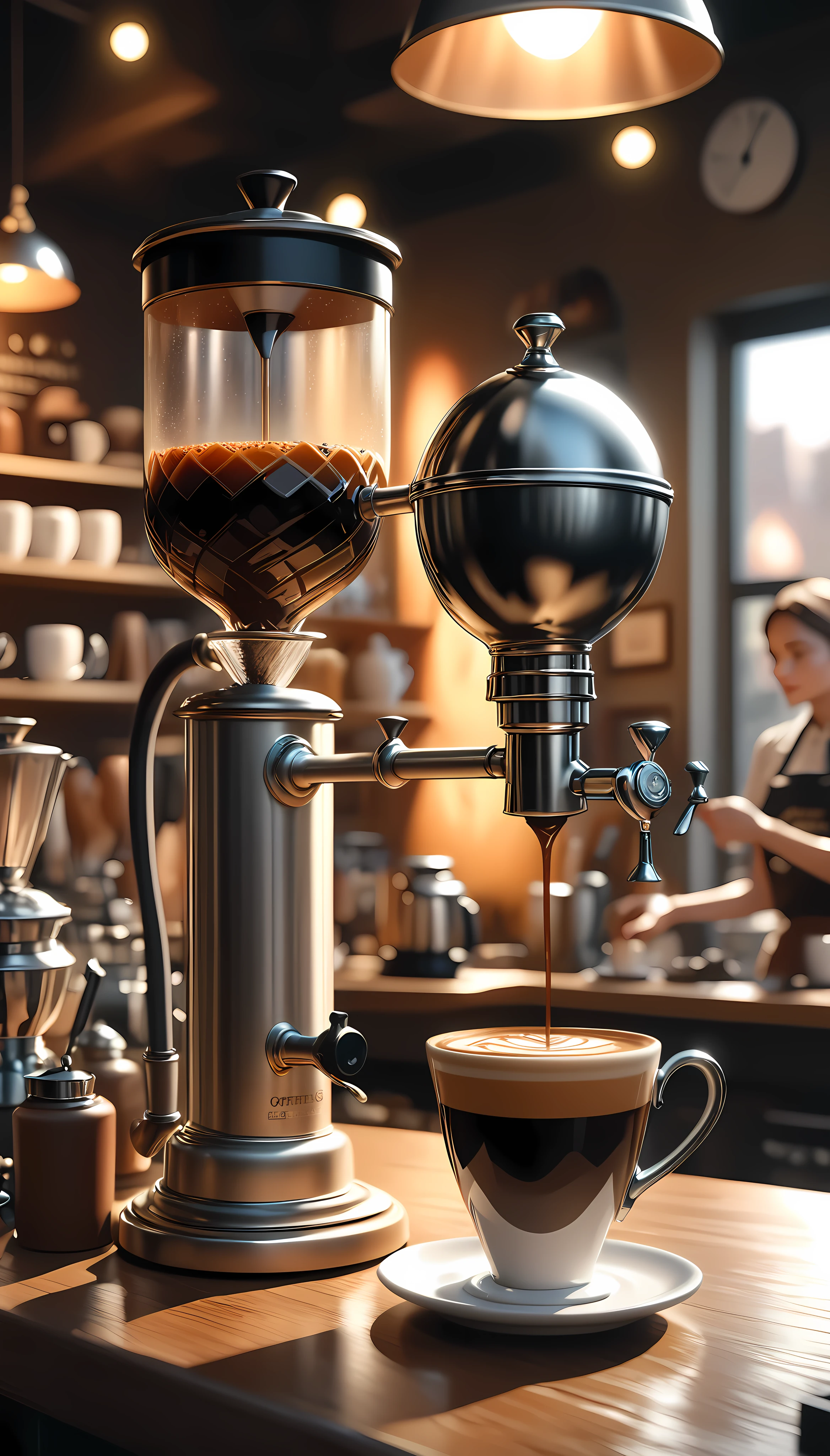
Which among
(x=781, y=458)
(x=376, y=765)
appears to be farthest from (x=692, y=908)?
(x=376, y=765)

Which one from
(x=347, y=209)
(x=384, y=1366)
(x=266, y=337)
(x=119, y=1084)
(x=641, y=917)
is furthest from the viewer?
(x=347, y=209)

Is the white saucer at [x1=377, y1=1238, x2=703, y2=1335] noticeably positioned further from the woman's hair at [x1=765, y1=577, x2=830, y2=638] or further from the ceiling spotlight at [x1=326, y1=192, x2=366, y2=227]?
the ceiling spotlight at [x1=326, y1=192, x2=366, y2=227]

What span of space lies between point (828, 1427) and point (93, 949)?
2190mm

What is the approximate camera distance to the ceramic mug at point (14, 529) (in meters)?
2.87

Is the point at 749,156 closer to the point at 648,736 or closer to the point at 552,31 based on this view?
the point at 552,31

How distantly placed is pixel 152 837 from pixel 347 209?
351 centimetres

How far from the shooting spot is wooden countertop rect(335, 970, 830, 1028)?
2902 millimetres

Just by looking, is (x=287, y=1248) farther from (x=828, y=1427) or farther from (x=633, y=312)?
(x=633, y=312)

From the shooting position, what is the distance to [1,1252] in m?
0.76

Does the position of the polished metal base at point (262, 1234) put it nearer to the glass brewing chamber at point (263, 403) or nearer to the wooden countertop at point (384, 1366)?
the wooden countertop at point (384, 1366)

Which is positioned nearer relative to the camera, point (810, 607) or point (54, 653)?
point (54, 653)

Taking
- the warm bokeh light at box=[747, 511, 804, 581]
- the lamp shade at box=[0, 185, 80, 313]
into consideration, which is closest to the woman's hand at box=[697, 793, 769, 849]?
the warm bokeh light at box=[747, 511, 804, 581]

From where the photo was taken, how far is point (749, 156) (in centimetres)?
374

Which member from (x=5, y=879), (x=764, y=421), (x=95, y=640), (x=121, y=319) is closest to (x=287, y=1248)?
(x=5, y=879)
